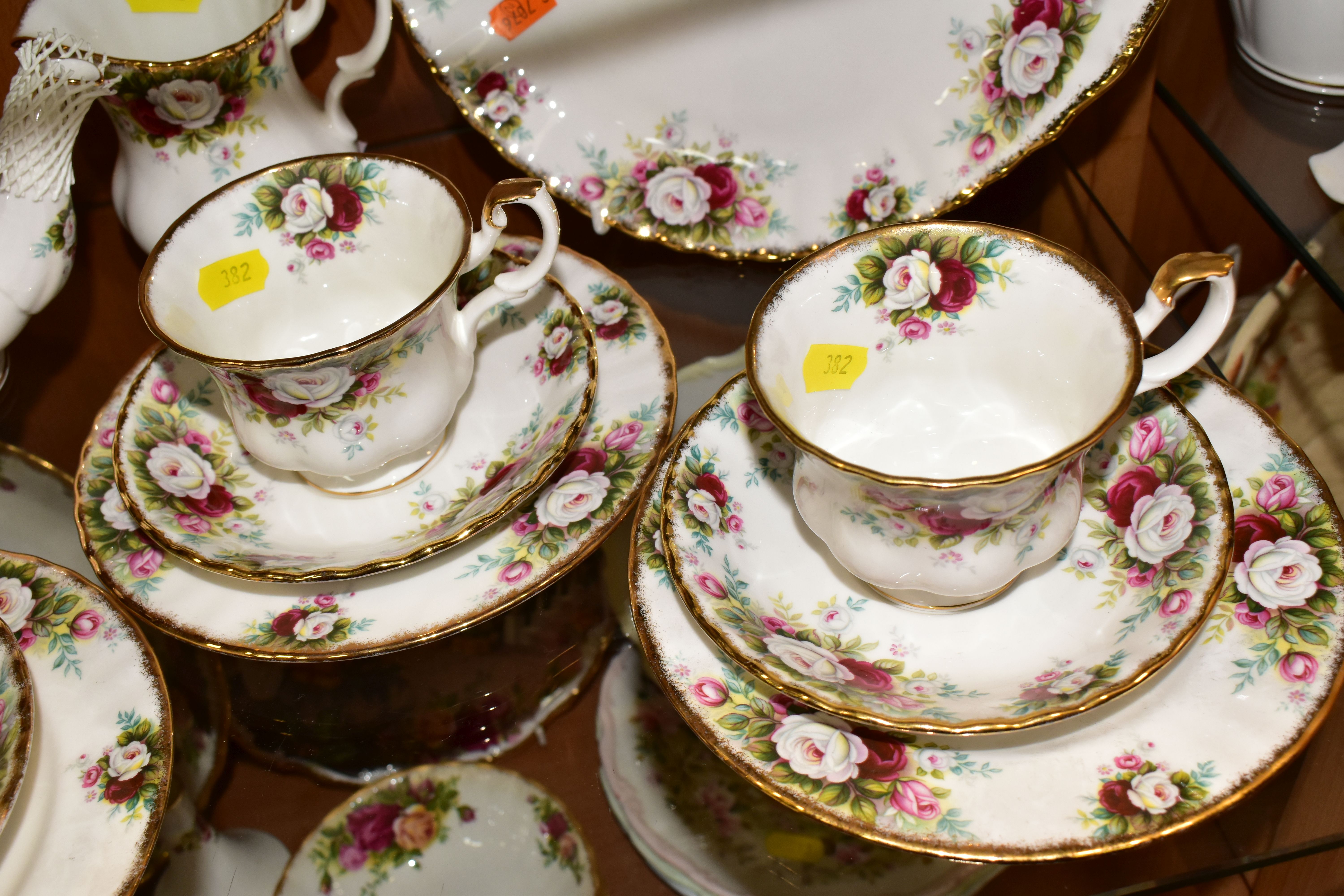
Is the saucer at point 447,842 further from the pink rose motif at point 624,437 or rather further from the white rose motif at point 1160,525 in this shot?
the white rose motif at point 1160,525

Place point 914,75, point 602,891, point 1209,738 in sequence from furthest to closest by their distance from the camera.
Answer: point 914,75, point 602,891, point 1209,738

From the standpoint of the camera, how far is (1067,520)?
568 millimetres

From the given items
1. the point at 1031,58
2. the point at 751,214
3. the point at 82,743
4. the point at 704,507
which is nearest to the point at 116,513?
the point at 82,743

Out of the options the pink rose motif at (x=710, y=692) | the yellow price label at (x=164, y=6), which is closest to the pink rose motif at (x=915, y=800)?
the pink rose motif at (x=710, y=692)

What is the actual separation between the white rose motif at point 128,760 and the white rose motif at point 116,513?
17 cm

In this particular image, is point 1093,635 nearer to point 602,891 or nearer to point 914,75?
point 602,891

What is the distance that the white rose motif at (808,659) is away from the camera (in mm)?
525

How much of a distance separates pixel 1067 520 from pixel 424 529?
417 millimetres

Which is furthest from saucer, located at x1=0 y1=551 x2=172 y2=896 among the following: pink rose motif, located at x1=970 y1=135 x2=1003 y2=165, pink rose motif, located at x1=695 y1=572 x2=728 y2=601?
pink rose motif, located at x1=970 y1=135 x2=1003 y2=165

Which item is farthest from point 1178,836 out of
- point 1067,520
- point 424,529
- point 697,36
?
point 697,36

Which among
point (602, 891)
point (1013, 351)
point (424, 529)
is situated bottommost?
point (602, 891)

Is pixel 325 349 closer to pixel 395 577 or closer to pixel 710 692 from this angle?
pixel 395 577

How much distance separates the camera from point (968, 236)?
60 centimetres

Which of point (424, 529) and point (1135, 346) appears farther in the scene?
point (424, 529)
